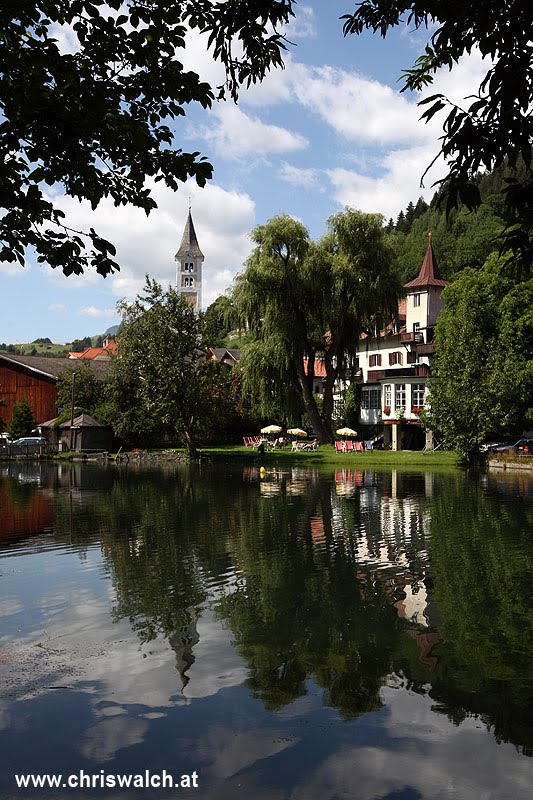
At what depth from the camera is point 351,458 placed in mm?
53438

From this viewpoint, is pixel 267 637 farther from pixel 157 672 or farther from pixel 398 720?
pixel 398 720

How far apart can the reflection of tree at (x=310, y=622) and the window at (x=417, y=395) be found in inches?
1927

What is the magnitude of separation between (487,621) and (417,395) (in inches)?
2203

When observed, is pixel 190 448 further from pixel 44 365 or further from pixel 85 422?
pixel 44 365

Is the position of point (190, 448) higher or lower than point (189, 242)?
lower

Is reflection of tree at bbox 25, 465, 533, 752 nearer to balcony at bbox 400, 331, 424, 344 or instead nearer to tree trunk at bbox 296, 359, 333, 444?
tree trunk at bbox 296, 359, 333, 444

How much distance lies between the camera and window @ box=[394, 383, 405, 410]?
67.1 m

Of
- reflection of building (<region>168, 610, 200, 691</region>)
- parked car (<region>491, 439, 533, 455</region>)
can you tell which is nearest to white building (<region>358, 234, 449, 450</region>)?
parked car (<region>491, 439, 533, 455</region>)

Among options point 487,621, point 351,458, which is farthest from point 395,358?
point 487,621

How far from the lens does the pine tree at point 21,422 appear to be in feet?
246

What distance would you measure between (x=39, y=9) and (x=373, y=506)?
68.9ft

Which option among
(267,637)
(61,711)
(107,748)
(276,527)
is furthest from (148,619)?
(276,527)

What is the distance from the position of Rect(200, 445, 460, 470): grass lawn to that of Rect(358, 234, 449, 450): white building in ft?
31.5

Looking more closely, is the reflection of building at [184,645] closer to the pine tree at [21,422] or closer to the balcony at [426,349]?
the balcony at [426,349]
